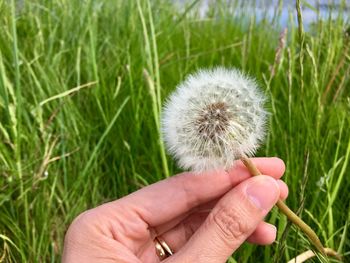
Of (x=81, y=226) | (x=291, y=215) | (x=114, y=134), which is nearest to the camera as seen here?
(x=291, y=215)

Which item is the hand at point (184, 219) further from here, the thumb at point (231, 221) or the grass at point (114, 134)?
the grass at point (114, 134)

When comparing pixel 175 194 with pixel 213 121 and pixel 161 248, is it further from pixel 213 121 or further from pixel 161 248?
pixel 213 121

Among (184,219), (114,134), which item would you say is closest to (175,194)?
(184,219)

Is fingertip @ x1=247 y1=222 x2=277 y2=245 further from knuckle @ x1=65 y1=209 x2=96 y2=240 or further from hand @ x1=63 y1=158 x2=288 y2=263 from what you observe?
knuckle @ x1=65 y1=209 x2=96 y2=240

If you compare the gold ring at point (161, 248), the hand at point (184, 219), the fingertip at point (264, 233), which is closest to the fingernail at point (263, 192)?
the hand at point (184, 219)

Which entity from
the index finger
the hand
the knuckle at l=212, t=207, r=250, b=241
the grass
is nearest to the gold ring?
the hand

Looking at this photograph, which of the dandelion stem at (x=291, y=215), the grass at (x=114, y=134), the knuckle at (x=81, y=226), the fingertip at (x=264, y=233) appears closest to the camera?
the dandelion stem at (x=291, y=215)
